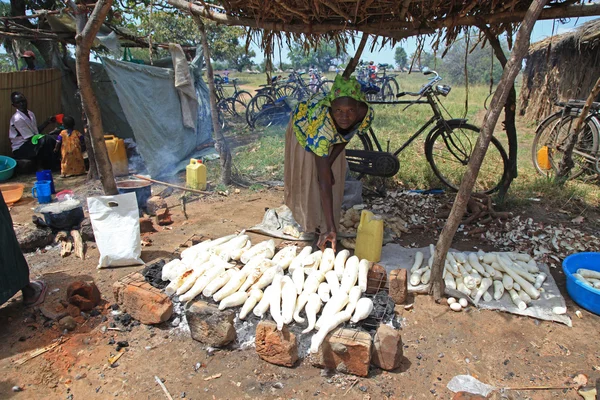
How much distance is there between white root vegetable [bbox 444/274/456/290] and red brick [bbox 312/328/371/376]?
101cm

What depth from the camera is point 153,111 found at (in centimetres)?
664

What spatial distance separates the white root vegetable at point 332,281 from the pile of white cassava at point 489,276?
70cm

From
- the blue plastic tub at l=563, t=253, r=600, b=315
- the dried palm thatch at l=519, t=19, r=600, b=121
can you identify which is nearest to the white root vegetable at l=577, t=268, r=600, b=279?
the blue plastic tub at l=563, t=253, r=600, b=315

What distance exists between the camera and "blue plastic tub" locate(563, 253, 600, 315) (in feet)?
8.84

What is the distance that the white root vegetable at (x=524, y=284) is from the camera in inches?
111

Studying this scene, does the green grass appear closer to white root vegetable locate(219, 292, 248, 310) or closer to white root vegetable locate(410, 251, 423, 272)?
white root vegetable locate(410, 251, 423, 272)

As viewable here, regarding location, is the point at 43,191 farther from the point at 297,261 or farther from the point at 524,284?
the point at 524,284

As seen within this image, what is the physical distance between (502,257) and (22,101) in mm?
7463

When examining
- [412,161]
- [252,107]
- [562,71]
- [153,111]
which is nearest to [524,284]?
[412,161]

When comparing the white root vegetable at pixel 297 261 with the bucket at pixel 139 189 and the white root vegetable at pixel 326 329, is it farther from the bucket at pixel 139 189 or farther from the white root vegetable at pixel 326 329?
the bucket at pixel 139 189

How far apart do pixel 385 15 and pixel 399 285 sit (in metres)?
2.19

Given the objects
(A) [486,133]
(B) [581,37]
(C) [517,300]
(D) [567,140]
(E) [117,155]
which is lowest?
(C) [517,300]

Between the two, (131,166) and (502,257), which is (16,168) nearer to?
(131,166)

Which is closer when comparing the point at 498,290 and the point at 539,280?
the point at 498,290
